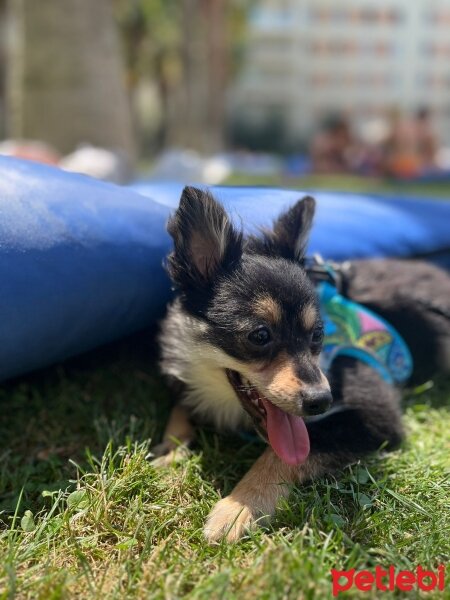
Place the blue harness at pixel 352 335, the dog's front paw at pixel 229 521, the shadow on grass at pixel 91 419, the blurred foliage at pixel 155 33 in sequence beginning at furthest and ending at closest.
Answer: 1. the blurred foliage at pixel 155 33
2. the blue harness at pixel 352 335
3. the shadow on grass at pixel 91 419
4. the dog's front paw at pixel 229 521

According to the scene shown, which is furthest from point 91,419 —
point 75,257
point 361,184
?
point 361,184

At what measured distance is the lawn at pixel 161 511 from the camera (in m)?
2.00

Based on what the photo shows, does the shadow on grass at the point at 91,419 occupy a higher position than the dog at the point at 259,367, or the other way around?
the dog at the point at 259,367

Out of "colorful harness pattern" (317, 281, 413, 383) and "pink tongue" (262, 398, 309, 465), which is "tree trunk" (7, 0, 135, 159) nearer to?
"colorful harness pattern" (317, 281, 413, 383)

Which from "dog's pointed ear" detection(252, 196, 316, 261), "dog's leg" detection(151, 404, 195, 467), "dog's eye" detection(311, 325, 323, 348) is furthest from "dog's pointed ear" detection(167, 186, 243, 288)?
"dog's leg" detection(151, 404, 195, 467)

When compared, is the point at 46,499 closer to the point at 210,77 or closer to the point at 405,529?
the point at 405,529

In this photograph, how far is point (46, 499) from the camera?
2.59m

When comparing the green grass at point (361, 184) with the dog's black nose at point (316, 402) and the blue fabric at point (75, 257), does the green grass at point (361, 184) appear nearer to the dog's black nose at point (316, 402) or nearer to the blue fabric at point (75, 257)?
the blue fabric at point (75, 257)

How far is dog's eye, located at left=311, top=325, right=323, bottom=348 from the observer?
2766mm

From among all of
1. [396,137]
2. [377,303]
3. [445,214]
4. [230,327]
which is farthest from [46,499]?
[396,137]

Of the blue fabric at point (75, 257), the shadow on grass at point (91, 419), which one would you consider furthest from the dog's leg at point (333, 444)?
the blue fabric at point (75, 257)

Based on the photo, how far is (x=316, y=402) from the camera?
2398 mm

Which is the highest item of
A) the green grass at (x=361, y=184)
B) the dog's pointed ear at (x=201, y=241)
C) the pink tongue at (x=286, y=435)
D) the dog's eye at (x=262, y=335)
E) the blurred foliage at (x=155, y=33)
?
the blurred foliage at (x=155, y=33)

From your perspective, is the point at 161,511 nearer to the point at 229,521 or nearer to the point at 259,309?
the point at 229,521
